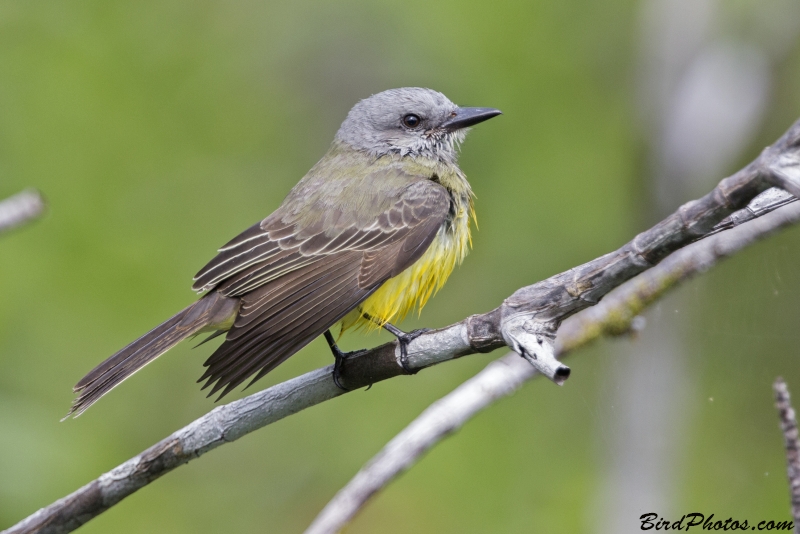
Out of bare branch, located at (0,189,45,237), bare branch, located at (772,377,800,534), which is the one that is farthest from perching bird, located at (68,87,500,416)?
bare branch, located at (772,377,800,534)

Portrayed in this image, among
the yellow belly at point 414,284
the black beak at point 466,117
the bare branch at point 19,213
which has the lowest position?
the yellow belly at point 414,284

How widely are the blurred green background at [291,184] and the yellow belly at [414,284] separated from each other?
1.49 meters

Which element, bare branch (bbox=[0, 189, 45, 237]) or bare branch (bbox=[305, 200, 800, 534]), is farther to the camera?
bare branch (bbox=[0, 189, 45, 237])

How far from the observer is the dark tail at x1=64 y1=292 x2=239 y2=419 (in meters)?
4.14

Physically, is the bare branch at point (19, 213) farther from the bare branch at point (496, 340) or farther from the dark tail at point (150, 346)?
the dark tail at point (150, 346)

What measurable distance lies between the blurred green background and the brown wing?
1.48 meters

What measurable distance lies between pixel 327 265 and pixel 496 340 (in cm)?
170

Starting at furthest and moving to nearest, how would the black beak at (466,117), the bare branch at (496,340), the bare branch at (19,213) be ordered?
the black beak at (466,117), the bare branch at (19,213), the bare branch at (496,340)

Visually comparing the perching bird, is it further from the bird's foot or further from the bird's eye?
the bird's eye

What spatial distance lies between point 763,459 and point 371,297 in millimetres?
2723

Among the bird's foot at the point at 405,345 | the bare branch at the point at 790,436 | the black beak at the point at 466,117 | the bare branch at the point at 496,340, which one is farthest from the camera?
the black beak at the point at 466,117

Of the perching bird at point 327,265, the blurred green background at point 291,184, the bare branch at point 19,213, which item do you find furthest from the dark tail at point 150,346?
the bare branch at point 19,213

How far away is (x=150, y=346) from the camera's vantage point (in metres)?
4.30

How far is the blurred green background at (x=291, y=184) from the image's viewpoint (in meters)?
5.86
